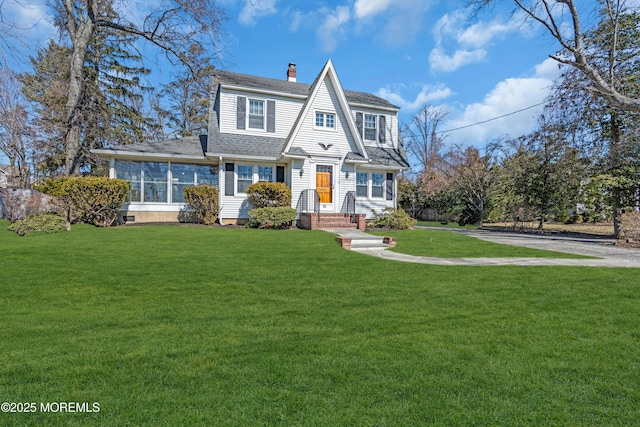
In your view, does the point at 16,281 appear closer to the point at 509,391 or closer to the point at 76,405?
the point at 76,405

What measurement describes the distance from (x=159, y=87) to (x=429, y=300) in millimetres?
31005

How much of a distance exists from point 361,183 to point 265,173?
190 inches

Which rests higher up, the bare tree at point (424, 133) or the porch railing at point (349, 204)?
the bare tree at point (424, 133)

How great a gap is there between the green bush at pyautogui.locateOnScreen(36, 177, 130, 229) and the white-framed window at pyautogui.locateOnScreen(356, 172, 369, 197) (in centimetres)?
1010

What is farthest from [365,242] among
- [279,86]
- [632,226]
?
[279,86]

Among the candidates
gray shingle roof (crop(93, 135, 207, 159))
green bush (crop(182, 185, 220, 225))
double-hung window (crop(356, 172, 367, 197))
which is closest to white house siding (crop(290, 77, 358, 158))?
double-hung window (crop(356, 172, 367, 197))

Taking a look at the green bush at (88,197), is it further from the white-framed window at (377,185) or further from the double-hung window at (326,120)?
the white-framed window at (377,185)

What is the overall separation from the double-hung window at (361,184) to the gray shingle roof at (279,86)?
3867 mm

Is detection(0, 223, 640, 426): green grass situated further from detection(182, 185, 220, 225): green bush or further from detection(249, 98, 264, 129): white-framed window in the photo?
detection(249, 98, 264, 129): white-framed window

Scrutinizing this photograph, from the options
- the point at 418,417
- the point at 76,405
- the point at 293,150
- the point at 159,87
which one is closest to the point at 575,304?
the point at 418,417

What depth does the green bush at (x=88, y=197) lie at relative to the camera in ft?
37.7

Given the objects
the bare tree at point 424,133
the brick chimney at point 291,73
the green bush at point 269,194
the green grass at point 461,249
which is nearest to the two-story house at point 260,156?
the green bush at point 269,194

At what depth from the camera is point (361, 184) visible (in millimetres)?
16844

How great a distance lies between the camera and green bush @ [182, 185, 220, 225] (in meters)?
14.2
